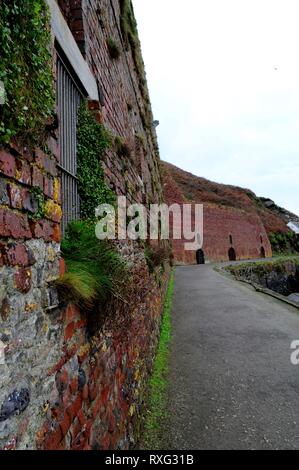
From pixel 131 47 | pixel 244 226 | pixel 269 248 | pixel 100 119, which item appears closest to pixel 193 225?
pixel 244 226

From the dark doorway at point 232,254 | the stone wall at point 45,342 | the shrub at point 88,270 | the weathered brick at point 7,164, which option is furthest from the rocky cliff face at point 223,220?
the weathered brick at point 7,164

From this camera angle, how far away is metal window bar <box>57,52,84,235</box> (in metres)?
2.97

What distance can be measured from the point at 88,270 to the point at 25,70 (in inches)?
51.9

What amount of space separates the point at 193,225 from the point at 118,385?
1163 inches

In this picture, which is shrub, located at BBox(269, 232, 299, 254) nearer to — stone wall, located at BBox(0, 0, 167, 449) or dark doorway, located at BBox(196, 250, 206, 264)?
dark doorway, located at BBox(196, 250, 206, 264)

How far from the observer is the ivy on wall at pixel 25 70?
153 cm

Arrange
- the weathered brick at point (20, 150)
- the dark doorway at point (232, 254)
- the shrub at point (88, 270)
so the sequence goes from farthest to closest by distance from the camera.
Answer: the dark doorway at point (232, 254) < the shrub at point (88, 270) < the weathered brick at point (20, 150)

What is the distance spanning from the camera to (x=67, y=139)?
3.15 metres

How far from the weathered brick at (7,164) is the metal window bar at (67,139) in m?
1.33

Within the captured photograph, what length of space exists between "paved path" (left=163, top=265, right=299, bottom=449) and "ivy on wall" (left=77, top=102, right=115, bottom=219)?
2536 millimetres

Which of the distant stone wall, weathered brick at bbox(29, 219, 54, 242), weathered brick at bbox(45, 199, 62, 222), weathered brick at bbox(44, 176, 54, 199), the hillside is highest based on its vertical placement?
the hillside

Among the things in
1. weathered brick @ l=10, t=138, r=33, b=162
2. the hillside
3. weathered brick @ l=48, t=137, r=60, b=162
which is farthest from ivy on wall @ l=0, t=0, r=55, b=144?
the hillside

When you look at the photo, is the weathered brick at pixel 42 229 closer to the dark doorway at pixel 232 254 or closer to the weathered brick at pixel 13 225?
the weathered brick at pixel 13 225

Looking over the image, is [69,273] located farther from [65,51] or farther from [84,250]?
[65,51]
